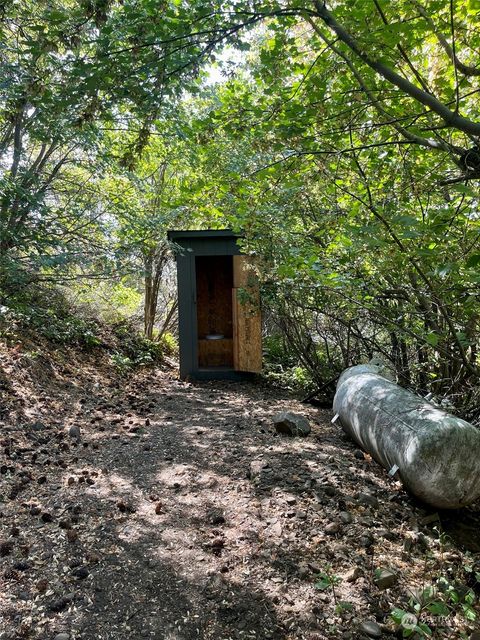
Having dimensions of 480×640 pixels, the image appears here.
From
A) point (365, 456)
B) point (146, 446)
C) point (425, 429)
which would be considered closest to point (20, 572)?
point (146, 446)

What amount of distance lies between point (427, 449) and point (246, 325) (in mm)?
4786

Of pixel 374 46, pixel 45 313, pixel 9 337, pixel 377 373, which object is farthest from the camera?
pixel 9 337

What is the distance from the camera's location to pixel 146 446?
14.0 ft

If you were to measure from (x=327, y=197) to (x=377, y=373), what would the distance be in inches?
81.9

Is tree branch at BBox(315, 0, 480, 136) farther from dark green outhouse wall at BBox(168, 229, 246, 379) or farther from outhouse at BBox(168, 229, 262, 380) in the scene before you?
dark green outhouse wall at BBox(168, 229, 246, 379)

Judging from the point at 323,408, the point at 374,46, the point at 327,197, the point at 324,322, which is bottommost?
the point at 323,408

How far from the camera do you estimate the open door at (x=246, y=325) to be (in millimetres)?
7536

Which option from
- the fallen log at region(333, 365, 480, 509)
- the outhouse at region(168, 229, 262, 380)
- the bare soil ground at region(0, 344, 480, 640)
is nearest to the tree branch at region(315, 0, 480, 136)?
the fallen log at region(333, 365, 480, 509)

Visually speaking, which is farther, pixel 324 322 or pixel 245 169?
pixel 324 322

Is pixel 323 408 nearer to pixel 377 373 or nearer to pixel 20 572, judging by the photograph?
pixel 377 373

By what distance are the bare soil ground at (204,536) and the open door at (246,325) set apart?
287cm

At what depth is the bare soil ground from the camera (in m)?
2.13

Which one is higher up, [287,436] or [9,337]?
[9,337]

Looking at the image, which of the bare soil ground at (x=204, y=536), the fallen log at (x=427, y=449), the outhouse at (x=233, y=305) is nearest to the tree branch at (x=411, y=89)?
the fallen log at (x=427, y=449)
